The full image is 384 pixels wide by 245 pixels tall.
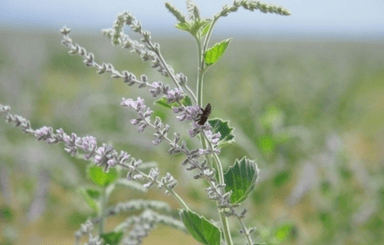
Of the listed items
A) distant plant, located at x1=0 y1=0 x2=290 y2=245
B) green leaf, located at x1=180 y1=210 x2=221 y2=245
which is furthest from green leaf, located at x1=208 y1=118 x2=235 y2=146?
green leaf, located at x1=180 y1=210 x2=221 y2=245

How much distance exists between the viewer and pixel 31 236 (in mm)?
2043

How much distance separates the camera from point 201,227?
63 cm

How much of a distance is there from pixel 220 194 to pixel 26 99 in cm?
334

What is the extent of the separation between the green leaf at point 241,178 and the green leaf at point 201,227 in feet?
0.16

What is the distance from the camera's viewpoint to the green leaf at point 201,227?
2.05 ft

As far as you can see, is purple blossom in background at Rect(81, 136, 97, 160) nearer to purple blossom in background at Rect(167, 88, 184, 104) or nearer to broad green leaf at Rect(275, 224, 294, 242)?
purple blossom in background at Rect(167, 88, 184, 104)

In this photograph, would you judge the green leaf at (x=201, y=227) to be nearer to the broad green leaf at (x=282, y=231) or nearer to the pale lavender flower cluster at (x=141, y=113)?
the pale lavender flower cluster at (x=141, y=113)

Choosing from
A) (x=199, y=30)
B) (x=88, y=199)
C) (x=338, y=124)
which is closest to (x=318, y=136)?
(x=338, y=124)

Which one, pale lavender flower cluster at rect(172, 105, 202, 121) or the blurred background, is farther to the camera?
the blurred background

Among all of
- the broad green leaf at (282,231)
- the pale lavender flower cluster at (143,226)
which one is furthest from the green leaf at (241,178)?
the broad green leaf at (282,231)

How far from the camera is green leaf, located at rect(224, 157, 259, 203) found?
0.63 metres

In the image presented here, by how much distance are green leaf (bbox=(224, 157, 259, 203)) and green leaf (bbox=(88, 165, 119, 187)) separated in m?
0.34

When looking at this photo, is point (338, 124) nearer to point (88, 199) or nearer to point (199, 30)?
point (88, 199)

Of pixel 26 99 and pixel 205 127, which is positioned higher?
pixel 26 99
